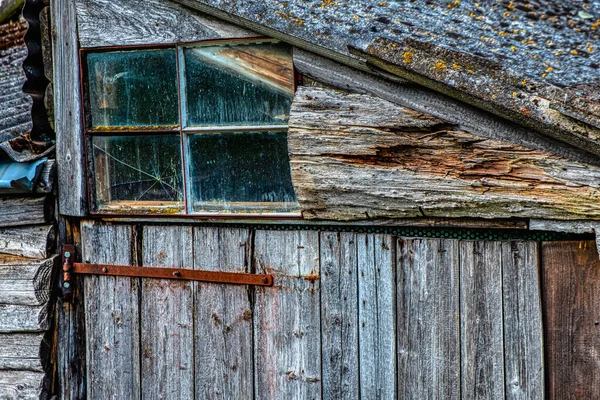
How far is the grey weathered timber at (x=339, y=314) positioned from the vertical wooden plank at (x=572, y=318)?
2.50ft

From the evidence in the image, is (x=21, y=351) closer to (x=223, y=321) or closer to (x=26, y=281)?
(x=26, y=281)

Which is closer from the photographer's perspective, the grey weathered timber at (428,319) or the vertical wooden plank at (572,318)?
the vertical wooden plank at (572,318)

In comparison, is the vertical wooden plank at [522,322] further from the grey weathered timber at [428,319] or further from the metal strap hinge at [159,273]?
the metal strap hinge at [159,273]

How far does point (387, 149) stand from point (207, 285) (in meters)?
1.04

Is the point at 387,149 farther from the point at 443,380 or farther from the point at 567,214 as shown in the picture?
the point at 443,380

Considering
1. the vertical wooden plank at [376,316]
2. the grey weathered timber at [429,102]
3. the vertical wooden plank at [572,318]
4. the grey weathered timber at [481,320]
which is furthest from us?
the vertical wooden plank at [376,316]

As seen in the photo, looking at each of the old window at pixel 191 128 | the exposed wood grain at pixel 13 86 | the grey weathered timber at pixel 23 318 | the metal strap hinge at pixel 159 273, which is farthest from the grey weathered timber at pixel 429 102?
the grey weathered timber at pixel 23 318

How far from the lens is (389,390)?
274cm

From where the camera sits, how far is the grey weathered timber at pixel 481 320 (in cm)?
259

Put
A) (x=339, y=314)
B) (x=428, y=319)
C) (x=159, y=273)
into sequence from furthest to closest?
(x=159, y=273) → (x=339, y=314) → (x=428, y=319)

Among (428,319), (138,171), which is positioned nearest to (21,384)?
(138,171)

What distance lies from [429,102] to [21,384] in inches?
90.7

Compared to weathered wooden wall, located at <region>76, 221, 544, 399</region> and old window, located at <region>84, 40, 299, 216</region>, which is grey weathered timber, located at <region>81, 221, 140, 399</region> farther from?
old window, located at <region>84, 40, 299, 216</region>

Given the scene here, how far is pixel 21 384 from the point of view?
3143 millimetres
